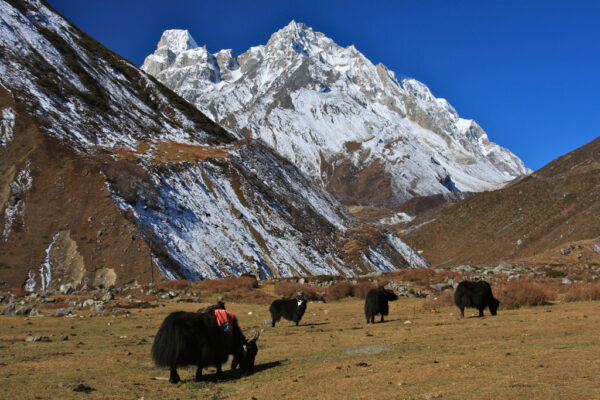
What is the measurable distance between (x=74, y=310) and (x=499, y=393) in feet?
69.4

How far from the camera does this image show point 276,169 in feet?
259

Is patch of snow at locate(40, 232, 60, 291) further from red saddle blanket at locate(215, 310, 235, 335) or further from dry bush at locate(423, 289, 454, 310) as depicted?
red saddle blanket at locate(215, 310, 235, 335)

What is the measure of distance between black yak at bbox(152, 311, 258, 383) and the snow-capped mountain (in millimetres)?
30194

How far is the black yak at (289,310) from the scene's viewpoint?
19688mm

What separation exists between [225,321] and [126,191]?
131 feet

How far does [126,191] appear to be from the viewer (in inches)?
1895

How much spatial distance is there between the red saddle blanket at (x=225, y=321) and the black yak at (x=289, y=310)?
8.50m

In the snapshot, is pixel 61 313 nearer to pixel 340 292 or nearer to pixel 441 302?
pixel 340 292

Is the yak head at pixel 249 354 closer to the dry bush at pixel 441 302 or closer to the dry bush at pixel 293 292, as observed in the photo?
the dry bush at pixel 441 302

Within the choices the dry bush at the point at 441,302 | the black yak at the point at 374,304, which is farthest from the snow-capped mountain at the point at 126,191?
the black yak at the point at 374,304

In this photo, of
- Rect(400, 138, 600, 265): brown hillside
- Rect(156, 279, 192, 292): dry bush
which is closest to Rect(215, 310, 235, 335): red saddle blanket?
Rect(156, 279, 192, 292): dry bush

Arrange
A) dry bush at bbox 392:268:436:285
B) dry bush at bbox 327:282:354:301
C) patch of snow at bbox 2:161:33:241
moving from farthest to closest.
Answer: patch of snow at bbox 2:161:33:241, dry bush at bbox 392:268:436:285, dry bush at bbox 327:282:354:301

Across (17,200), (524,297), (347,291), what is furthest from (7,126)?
(524,297)

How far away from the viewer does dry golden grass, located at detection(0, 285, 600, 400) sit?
803cm
